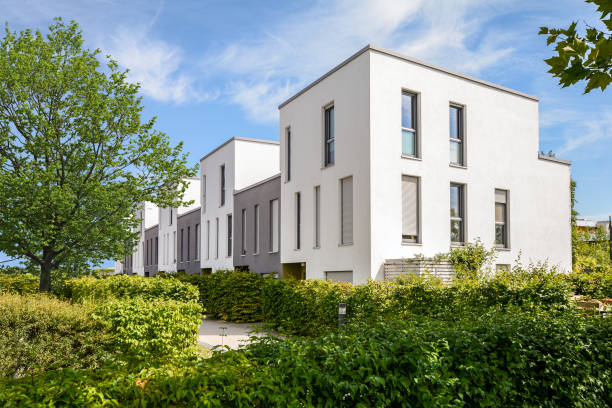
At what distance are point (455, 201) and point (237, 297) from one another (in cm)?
901

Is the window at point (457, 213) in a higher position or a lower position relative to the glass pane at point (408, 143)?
lower

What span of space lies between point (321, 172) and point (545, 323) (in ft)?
45.6

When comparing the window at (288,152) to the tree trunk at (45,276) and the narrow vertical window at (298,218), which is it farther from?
the tree trunk at (45,276)

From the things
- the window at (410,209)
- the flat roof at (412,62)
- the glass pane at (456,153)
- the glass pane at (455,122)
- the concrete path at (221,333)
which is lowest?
the concrete path at (221,333)

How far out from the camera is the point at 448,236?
18.9 m

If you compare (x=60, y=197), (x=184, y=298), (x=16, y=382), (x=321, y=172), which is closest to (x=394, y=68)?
(x=321, y=172)

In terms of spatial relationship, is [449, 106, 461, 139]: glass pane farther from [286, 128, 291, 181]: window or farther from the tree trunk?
the tree trunk

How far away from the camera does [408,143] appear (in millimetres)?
18578

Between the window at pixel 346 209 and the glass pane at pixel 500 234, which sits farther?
the glass pane at pixel 500 234

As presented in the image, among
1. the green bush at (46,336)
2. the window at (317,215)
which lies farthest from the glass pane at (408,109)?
the green bush at (46,336)

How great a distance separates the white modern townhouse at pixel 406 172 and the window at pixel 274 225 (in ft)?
4.50

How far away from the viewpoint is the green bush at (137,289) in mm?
15430

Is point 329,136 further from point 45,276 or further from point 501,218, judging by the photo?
point 45,276

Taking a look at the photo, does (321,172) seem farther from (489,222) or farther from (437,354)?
(437,354)
